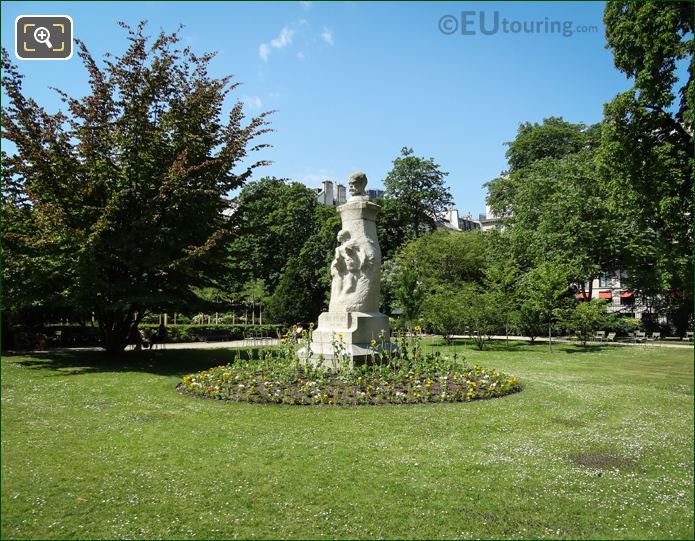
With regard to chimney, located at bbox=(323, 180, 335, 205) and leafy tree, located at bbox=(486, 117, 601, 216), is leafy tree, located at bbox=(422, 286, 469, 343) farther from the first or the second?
chimney, located at bbox=(323, 180, 335, 205)

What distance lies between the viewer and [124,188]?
16.4 m

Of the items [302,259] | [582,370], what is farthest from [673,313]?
[302,259]

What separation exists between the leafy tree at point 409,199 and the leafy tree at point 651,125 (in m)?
Answer: 21.9

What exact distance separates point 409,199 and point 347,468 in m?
38.7

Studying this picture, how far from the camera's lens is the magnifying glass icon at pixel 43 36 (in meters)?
3.28

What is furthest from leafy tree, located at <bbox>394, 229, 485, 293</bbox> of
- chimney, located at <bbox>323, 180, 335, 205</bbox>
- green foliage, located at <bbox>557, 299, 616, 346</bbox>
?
chimney, located at <bbox>323, 180, 335, 205</bbox>

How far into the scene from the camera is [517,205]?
33.8m

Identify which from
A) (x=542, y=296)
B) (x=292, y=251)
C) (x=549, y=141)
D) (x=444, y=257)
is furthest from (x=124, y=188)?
(x=549, y=141)

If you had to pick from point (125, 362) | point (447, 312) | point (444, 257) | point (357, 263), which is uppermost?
point (444, 257)

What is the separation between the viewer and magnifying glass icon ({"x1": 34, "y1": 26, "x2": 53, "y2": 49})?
3.28m

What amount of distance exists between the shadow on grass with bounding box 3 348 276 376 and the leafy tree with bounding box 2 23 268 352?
1107mm

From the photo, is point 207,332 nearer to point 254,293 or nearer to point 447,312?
point 254,293

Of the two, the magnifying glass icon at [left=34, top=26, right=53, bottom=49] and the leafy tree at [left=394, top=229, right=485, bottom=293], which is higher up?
the leafy tree at [left=394, top=229, right=485, bottom=293]

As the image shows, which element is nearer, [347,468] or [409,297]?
[347,468]
